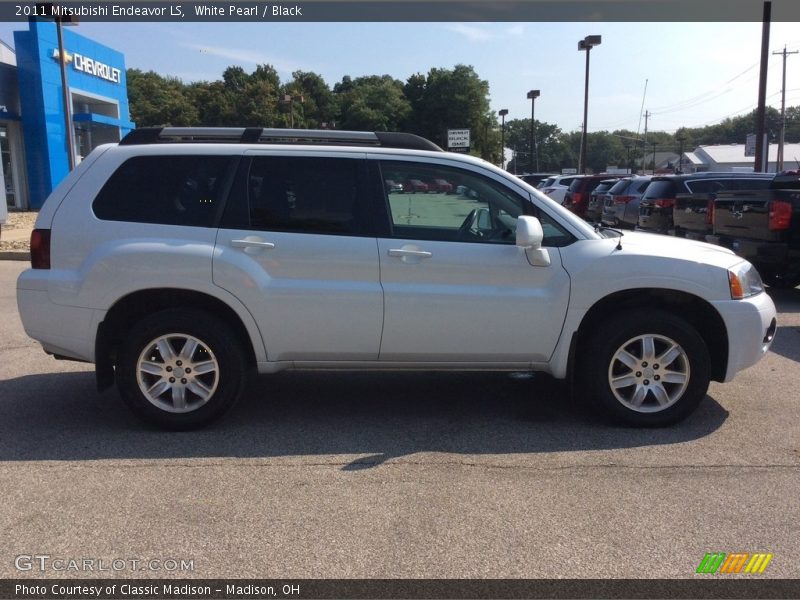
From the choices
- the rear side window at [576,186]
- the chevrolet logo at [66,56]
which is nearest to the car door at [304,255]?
the rear side window at [576,186]

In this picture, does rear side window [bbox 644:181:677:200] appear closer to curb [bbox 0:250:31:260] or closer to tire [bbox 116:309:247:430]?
tire [bbox 116:309:247:430]

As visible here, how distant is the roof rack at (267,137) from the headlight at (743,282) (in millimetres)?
2226

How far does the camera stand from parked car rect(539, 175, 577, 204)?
26594 millimetres

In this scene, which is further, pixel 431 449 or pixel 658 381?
pixel 658 381

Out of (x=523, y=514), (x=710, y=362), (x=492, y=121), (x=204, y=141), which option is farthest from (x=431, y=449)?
(x=492, y=121)

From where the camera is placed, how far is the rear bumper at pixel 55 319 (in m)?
4.87

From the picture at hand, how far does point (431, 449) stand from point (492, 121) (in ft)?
252

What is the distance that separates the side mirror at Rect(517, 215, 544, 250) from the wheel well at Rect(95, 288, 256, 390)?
1.97m

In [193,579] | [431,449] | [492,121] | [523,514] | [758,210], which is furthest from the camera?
[492,121]

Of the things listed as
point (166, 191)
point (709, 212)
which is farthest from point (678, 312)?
point (709, 212)

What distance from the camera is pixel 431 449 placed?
4.71 meters

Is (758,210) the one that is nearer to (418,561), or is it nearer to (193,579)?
(418,561)

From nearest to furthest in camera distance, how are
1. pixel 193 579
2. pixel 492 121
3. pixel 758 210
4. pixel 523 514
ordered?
pixel 193 579, pixel 523 514, pixel 758 210, pixel 492 121

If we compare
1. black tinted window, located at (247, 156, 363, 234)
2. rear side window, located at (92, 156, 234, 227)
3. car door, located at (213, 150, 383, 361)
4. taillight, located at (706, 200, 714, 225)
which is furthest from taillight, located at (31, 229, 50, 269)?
taillight, located at (706, 200, 714, 225)
